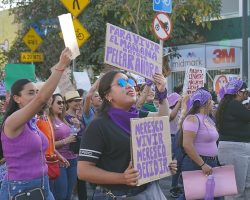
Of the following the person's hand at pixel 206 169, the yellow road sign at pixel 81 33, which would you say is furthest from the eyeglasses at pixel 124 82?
the yellow road sign at pixel 81 33

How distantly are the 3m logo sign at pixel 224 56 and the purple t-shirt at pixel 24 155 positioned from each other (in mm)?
19674

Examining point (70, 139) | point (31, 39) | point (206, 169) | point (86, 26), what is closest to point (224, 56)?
point (86, 26)

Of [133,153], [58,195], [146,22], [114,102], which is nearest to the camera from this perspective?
[133,153]

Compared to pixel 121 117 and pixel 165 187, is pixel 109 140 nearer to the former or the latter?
pixel 121 117

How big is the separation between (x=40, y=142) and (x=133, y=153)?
121cm

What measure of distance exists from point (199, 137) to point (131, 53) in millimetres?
2154

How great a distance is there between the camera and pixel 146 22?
15070mm

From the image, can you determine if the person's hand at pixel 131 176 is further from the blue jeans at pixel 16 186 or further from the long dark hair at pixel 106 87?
the blue jeans at pixel 16 186

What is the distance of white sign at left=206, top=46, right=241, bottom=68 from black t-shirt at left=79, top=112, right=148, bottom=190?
20181 millimetres

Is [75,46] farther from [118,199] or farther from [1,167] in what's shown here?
[1,167]

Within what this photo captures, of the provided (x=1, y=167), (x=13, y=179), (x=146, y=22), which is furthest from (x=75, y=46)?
(x=146, y=22)

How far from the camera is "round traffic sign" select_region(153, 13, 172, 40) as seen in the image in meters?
10.1

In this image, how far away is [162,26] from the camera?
33.8 ft

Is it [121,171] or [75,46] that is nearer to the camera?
[121,171]
